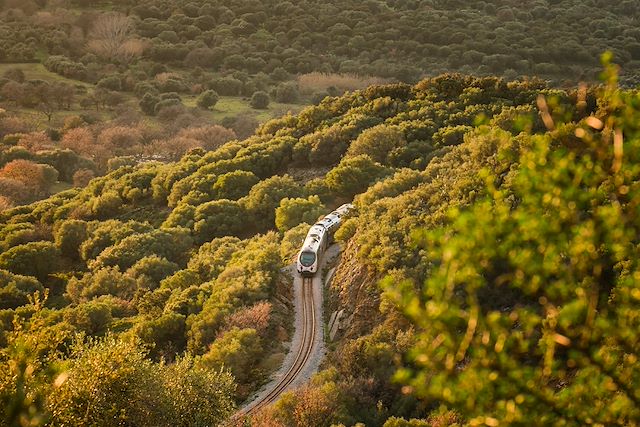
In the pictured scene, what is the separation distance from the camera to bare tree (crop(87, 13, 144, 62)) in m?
123

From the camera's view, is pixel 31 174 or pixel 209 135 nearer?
pixel 31 174

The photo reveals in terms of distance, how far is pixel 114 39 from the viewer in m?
125

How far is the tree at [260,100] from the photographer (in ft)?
341

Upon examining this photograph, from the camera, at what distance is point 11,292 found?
43.9 metres

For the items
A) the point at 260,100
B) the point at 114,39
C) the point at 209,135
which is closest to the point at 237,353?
the point at 209,135

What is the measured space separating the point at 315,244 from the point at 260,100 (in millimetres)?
70505

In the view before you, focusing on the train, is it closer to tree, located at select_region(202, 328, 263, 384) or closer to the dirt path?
the dirt path

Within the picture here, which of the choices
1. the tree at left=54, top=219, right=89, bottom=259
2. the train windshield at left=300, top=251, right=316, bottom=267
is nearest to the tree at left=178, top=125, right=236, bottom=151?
the tree at left=54, top=219, right=89, bottom=259

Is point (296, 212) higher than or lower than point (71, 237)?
higher

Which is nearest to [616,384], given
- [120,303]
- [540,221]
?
[540,221]

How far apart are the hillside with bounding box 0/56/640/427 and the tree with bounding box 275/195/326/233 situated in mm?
173

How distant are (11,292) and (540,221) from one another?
138 ft

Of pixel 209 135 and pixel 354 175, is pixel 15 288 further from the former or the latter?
pixel 209 135

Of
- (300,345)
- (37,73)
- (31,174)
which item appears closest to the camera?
(300,345)
